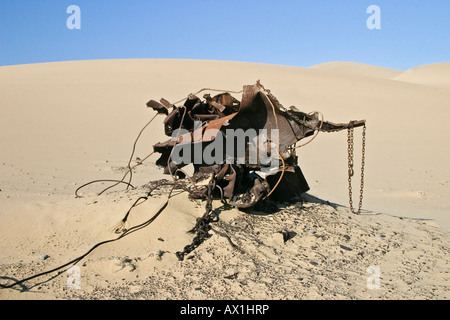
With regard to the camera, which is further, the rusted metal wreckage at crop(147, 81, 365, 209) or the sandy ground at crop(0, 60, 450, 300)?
the rusted metal wreckage at crop(147, 81, 365, 209)

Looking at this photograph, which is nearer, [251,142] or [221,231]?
[221,231]

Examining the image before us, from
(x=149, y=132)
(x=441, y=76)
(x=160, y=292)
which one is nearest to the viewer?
(x=160, y=292)

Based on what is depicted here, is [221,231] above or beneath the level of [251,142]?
beneath

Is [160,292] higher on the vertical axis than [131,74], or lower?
lower

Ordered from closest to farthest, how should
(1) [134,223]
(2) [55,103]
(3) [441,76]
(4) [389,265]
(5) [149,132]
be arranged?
(4) [389,265]
(1) [134,223]
(5) [149,132]
(2) [55,103]
(3) [441,76]

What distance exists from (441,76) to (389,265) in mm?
43518

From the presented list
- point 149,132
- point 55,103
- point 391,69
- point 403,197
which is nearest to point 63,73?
point 55,103

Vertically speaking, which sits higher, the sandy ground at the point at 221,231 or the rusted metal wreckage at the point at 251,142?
the rusted metal wreckage at the point at 251,142

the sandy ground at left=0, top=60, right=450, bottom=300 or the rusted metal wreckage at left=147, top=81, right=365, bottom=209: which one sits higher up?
the rusted metal wreckage at left=147, top=81, right=365, bottom=209

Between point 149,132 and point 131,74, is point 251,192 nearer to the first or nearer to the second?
point 149,132

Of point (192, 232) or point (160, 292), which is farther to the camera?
point (192, 232)

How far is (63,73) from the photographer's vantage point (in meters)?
22.4

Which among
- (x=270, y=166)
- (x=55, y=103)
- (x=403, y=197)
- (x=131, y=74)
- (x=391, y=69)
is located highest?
(x=391, y=69)

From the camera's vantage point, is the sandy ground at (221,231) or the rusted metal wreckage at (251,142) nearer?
the sandy ground at (221,231)
